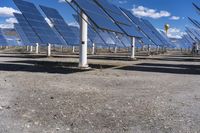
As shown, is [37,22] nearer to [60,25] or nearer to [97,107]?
[60,25]

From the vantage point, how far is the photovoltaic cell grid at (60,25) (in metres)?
42.2

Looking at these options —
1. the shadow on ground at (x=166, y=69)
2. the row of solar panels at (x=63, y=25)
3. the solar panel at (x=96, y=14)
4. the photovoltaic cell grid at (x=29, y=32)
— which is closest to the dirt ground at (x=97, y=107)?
the shadow on ground at (x=166, y=69)

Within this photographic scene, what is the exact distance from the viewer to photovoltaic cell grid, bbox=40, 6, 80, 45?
42.2 meters

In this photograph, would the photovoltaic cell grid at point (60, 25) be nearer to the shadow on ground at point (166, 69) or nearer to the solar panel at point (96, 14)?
the solar panel at point (96, 14)

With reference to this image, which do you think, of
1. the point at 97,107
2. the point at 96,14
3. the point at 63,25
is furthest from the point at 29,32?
the point at 97,107

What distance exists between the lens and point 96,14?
953 inches

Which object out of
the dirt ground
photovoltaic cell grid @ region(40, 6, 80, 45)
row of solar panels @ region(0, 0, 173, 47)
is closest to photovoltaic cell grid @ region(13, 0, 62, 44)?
row of solar panels @ region(0, 0, 173, 47)

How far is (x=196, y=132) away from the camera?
7363 mm

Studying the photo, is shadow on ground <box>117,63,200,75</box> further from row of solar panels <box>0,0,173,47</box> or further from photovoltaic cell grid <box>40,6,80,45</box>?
photovoltaic cell grid <box>40,6,80,45</box>

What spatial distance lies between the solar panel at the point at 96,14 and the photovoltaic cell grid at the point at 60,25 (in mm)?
15871

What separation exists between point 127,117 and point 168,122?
91cm

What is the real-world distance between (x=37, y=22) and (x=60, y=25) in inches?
210

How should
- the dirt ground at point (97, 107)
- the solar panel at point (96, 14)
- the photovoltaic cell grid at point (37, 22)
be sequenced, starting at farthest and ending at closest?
the photovoltaic cell grid at point (37, 22) → the solar panel at point (96, 14) → the dirt ground at point (97, 107)

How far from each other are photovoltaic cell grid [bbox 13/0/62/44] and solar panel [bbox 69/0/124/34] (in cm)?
1163
